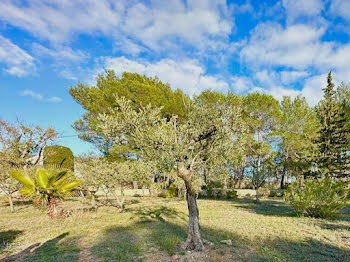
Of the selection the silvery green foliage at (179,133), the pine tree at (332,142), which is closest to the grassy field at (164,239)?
the silvery green foliage at (179,133)

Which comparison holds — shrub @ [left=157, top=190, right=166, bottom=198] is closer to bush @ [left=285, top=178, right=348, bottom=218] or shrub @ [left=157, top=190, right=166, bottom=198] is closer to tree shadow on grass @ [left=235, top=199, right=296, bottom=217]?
tree shadow on grass @ [left=235, top=199, right=296, bottom=217]

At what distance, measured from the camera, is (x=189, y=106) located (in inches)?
315

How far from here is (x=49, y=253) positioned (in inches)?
246

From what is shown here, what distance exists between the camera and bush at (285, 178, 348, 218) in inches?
425

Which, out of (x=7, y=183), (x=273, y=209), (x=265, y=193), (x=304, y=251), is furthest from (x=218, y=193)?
(x=7, y=183)

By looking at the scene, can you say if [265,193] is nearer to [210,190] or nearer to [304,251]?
[210,190]

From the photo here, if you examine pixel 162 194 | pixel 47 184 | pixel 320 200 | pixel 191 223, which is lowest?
pixel 162 194

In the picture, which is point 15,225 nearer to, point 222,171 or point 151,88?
point 222,171

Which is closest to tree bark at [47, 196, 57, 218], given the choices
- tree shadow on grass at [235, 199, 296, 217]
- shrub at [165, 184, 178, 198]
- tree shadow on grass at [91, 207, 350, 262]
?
tree shadow on grass at [91, 207, 350, 262]

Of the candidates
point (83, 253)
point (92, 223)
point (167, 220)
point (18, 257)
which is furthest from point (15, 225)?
point (167, 220)

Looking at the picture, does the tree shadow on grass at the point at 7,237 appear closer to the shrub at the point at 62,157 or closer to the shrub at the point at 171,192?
the shrub at the point at 171,192

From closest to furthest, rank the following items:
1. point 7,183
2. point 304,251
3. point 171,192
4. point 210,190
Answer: point 304,251 → point 7,183 → point 171,192 → point 210,190

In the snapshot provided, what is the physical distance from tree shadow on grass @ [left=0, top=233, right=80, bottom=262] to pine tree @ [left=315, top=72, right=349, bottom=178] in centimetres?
2748

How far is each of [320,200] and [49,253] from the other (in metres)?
12.1
